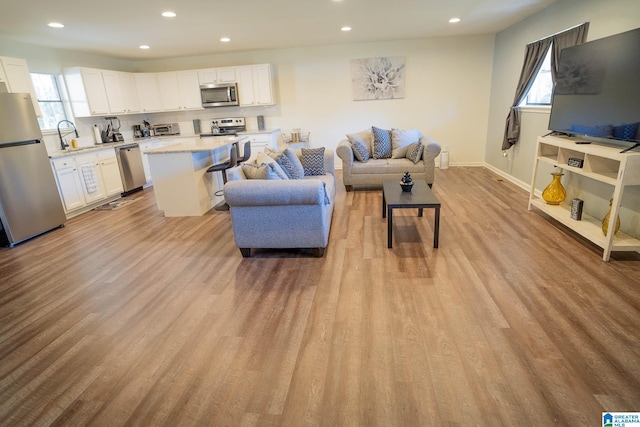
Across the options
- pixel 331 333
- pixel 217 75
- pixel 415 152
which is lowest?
pixel 331 333

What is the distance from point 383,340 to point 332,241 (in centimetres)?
160

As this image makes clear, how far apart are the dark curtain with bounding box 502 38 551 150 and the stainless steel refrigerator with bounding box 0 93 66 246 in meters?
6.58

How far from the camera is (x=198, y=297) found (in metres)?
2.63

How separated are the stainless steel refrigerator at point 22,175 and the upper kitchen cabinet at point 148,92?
2.95m

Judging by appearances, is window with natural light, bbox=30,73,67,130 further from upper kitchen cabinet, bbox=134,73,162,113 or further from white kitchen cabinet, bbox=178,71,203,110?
white kitchen cabinet, bbox=178,71,203,110

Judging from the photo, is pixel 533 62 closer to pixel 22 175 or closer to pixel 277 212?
pixel 277 212

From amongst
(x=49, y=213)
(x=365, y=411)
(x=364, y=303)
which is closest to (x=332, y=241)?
(x=364, y=303)

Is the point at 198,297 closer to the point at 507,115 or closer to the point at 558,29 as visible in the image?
the point at 558,29

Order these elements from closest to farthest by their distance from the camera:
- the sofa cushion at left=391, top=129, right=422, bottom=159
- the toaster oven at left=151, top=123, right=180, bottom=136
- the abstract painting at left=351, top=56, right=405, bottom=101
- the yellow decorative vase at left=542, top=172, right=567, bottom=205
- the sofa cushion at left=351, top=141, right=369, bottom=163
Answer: the yellow decorative vase at left=542, top=172, right=567, bottom=205, the sofa cushion at left=351, top=141, right=369, bottom=163, the sofa cushion at left=391, top=129, right=422, bottom=159, the abstract painting at left=351, top=56, right=405, bottom=101, the toaster oven at left=151, top=123, right=180, bottom=136

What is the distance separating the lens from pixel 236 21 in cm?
429

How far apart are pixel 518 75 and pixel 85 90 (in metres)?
7.12

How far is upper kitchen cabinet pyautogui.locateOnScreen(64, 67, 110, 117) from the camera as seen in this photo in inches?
217

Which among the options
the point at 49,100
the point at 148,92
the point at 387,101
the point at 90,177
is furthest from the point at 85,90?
the point at 387,101

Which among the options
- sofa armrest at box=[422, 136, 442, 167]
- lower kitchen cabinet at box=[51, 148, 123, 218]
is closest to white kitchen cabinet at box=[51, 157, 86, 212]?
lower kitchen cabinet at box=[51, 148, 123, 218]
